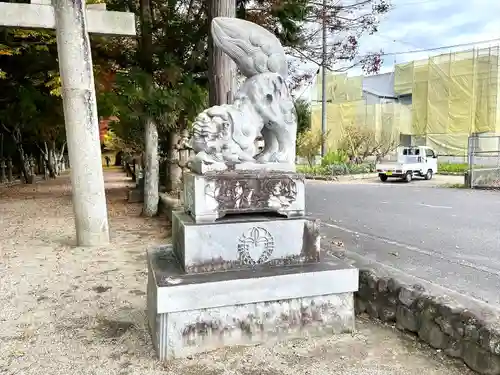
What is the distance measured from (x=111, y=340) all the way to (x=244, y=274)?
3.30 feet

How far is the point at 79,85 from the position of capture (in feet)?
16.8

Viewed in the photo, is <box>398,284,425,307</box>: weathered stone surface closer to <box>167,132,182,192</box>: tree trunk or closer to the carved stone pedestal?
the carved stone pedestal

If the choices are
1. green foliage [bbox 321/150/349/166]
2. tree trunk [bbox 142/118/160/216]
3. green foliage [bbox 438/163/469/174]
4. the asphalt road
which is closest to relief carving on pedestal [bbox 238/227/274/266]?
the asphalt road

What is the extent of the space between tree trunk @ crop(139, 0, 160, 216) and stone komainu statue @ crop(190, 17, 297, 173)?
14.4 feet

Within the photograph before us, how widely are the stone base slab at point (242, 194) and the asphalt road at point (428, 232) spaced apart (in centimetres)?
149

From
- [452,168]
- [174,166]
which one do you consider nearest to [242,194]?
[174,166]

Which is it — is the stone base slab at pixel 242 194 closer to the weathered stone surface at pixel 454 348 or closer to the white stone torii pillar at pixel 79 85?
the weathered stone surface at pixel 454 348

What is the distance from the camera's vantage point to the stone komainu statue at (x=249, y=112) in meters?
2.78

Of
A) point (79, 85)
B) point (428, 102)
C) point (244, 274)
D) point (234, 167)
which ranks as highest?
point (428, 102)

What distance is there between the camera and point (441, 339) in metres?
2.48

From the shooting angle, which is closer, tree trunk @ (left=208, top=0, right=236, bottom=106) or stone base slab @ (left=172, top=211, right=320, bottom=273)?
stone base slab @ (left=172, top=211, right=320, bottom=273)

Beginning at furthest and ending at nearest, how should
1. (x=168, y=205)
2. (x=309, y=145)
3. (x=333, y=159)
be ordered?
(x=309, y=145), (x=333, y=159), (x=168, y=205)

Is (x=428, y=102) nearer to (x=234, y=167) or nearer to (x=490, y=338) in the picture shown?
(x=234, y=167)

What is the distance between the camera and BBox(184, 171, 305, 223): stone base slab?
264cm
